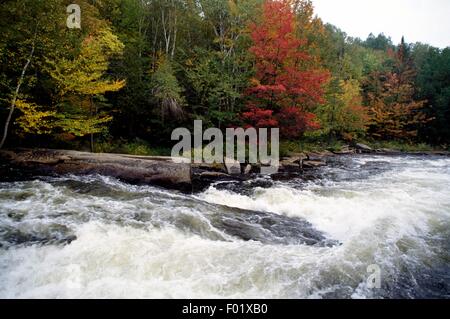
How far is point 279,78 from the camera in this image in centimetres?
1703

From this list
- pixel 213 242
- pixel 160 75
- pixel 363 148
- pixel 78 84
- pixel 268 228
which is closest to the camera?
pixel 213 242

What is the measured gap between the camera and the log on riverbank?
11.1 m

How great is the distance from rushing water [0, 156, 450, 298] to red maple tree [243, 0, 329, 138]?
755 cm

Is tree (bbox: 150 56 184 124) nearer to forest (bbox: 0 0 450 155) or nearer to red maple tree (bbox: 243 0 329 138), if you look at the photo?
forest (bbox: 0 0 450 155)

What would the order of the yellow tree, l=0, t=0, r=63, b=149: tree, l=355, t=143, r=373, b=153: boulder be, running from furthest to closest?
l=355, t=143, r=373, b=153: boulder
the yellow tree
l=0, t=0, r=63, b=149: tree

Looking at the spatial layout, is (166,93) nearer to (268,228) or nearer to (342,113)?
(268,228)

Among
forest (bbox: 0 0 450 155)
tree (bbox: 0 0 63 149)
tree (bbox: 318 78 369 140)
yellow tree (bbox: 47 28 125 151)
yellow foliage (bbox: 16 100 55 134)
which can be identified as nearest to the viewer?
tree (bbox: 0 0 63 149)

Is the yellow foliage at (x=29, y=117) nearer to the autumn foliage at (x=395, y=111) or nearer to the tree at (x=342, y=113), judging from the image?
the tree at (x=342, y=113)

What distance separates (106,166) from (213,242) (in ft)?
21.6

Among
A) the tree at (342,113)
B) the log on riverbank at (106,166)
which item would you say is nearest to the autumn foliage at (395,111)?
the tree at (342,113)

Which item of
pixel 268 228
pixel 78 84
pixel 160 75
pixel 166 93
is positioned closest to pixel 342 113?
pixel 166 93

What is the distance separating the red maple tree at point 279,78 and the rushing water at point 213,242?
24.8 feet

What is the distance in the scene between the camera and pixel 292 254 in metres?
5.96

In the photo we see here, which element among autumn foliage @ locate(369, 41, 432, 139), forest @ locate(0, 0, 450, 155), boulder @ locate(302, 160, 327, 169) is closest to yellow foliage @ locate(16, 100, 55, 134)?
forest @ locate(0, 0, 450, 155)
